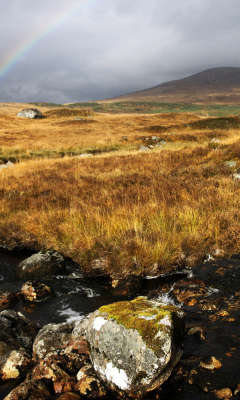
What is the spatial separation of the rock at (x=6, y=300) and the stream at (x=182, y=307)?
0.35ft

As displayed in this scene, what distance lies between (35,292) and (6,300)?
19.4 inches

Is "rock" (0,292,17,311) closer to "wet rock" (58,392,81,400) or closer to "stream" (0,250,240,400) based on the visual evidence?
"stream" (0,250,240,400)

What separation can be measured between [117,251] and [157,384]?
3.49 meters

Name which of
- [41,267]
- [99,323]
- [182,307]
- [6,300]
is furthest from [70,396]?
[41,267]

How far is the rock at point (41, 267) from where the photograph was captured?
6.11 meters

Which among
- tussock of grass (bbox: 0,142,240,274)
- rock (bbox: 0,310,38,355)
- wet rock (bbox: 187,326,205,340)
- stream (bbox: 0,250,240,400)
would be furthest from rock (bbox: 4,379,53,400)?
tussock of grass (bbox: 0,142,240,274)

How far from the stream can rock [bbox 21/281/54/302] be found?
125mm

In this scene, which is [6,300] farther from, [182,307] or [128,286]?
[182,307]

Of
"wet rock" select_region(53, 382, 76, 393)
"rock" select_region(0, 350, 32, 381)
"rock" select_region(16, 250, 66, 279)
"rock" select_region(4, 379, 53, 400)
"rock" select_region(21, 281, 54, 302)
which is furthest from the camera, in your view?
"rock" select_region(16, 250, 66, 279)

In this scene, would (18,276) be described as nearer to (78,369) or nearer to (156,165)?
(78,369)

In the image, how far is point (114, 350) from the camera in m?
2.51

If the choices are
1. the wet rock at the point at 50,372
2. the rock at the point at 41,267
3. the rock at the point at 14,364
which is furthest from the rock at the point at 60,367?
the rock at the point at 41,267

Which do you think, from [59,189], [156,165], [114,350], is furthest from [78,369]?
[156,165]

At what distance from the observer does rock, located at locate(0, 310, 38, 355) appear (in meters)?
3.44
